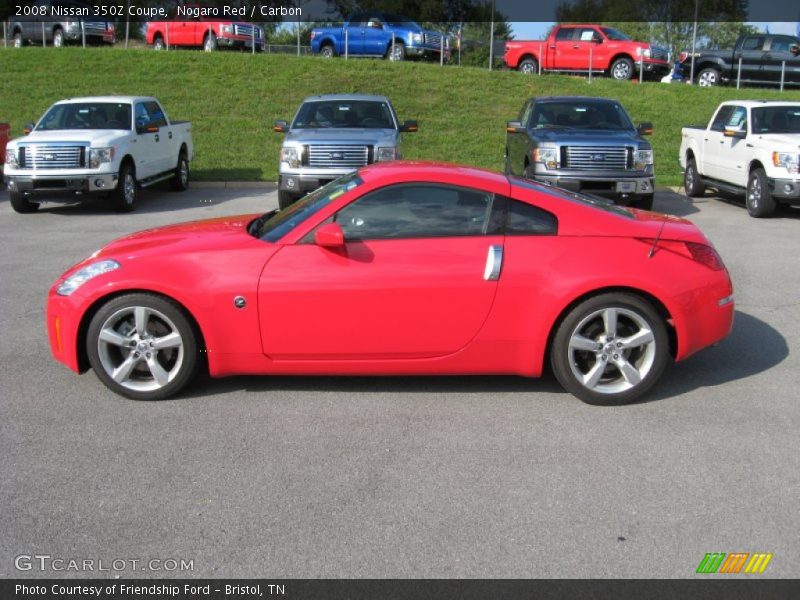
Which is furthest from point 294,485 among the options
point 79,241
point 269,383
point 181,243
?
point 79,241

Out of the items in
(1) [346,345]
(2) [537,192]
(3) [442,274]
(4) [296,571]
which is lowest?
(4) [296,571]

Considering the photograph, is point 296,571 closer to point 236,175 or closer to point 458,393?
point 458,393

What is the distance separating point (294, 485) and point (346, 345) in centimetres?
122

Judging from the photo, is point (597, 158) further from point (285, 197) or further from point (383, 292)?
point (383, 292)

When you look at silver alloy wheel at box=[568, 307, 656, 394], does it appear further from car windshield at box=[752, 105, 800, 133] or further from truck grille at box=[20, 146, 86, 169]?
truck grille at box=[20, 146, 86, 169]

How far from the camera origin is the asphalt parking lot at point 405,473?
364cm

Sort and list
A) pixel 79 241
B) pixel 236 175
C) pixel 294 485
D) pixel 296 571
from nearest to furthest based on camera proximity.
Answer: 1. pixel 296 571
2. pixel 294 485
3. pixel 79 241
4. pixel 236 175

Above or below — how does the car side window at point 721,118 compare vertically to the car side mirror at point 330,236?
above

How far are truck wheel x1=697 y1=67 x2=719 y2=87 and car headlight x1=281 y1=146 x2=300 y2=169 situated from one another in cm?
1970

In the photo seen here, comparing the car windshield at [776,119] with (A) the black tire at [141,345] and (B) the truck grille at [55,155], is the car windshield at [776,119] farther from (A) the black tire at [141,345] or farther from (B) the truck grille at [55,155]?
(A) the black tire at [141,345]

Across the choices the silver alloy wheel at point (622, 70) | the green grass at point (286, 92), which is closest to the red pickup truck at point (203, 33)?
the green grass at point (286, 92)

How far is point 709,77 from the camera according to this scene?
28.3 meters

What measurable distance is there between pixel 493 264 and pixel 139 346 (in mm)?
2270

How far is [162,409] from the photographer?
527cm
